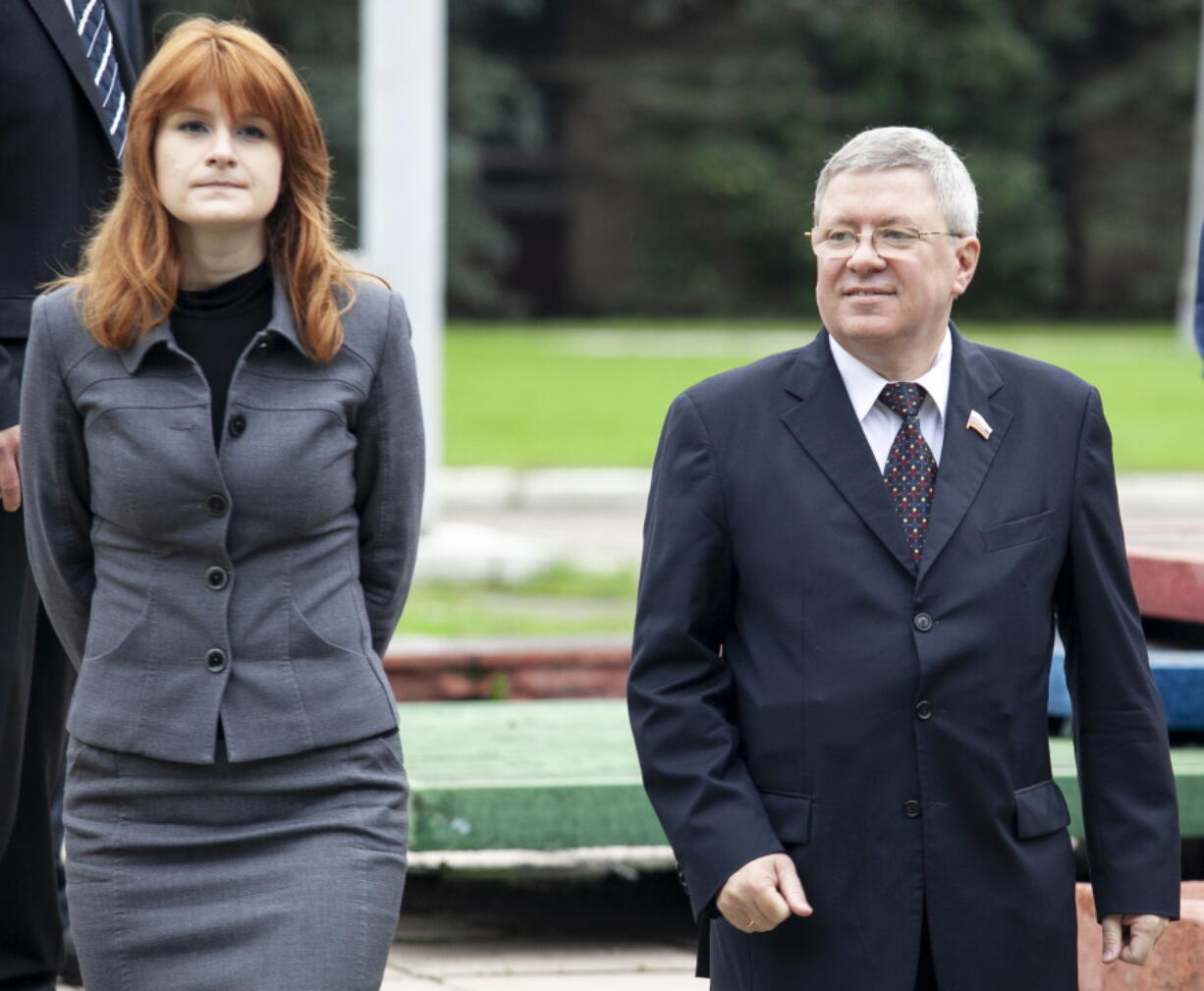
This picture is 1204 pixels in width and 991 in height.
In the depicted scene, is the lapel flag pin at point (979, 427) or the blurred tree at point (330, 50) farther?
Answer: the blurred tree at point (330, 50)

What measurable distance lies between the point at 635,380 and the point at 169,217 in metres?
18.1

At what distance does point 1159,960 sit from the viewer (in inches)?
146

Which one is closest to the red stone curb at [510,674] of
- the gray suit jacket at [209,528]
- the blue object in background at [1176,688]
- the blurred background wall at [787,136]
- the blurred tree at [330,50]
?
the blue object in background at [1176,688]

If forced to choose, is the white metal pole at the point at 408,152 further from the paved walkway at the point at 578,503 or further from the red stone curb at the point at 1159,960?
the red stone curb at the point at 1159,960

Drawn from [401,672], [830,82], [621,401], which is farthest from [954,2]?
[401,672]

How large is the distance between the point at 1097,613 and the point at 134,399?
1.38 meters

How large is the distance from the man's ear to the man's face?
0.04 meters

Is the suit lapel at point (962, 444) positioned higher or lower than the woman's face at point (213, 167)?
lower

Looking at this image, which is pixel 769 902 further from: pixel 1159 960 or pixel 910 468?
pixel 1159 960

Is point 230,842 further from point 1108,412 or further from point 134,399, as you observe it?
point 1108,412

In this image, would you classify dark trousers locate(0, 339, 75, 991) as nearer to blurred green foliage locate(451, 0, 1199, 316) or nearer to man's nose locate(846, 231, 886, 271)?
man's nose locate(846, 231, 886, 271)

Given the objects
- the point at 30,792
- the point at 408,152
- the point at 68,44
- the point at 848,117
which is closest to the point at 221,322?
the point at 68,44

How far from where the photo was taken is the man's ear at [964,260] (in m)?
3.07

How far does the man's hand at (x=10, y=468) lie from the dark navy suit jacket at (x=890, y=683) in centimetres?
123
